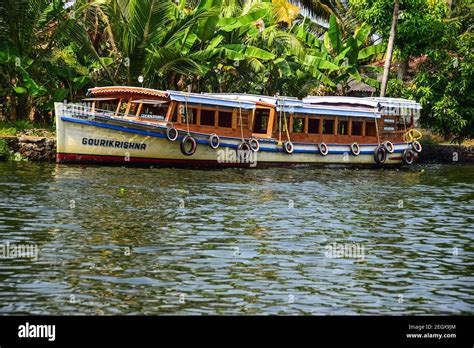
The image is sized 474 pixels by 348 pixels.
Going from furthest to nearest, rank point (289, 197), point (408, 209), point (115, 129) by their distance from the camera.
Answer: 1. point (115, 129)
2. point (289, 197)
3. point (408, 209)

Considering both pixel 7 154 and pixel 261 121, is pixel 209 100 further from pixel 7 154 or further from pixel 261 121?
pixel 7 154

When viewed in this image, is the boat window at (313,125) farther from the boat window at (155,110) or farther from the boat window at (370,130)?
the boat window at (155,110)

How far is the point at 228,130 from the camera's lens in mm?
34156

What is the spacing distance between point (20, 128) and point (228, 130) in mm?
7841

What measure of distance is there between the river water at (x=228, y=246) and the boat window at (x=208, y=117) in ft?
18.1

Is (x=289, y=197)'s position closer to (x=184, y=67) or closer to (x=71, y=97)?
(x=184, y=67)

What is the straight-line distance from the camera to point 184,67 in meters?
35.6

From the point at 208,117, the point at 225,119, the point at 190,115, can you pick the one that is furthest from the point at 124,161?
the point at 225,119

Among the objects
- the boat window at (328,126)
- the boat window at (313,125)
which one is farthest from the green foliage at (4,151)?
the boat window at (328,126)

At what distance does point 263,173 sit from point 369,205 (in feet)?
29.2

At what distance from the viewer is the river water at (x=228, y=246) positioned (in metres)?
12.7

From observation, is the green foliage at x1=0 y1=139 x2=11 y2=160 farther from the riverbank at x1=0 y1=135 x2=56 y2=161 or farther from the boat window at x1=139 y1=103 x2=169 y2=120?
the boat window at x1=139 y1=103 x2=169 y2=120

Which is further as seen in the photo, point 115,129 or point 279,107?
point 279,107
